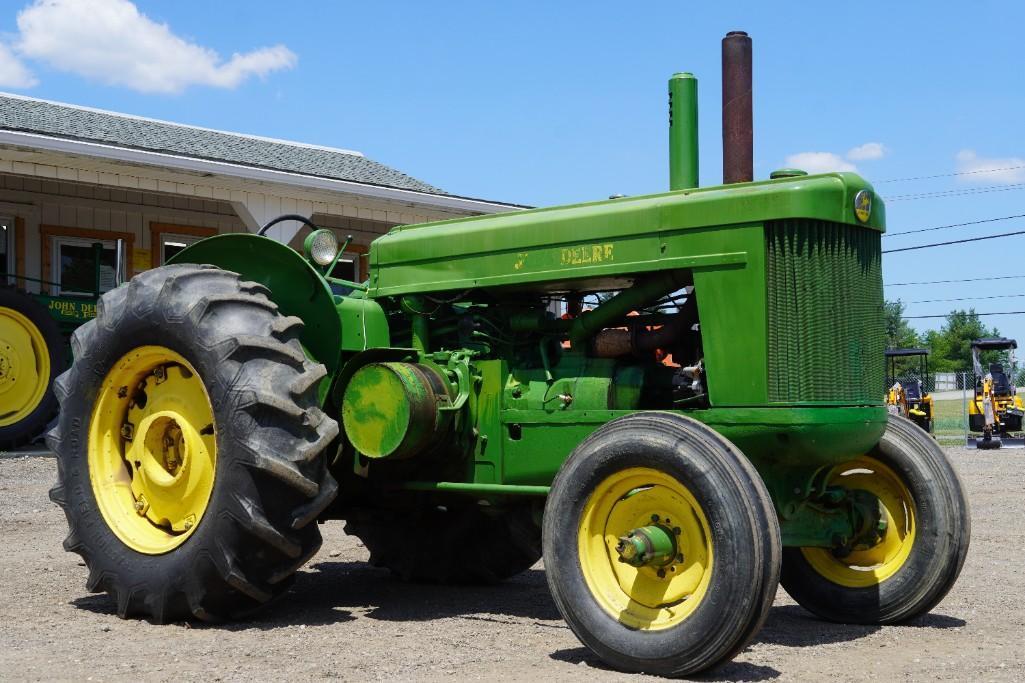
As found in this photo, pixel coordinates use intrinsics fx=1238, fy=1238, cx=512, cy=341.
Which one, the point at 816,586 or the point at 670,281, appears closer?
→ the point at 670,281

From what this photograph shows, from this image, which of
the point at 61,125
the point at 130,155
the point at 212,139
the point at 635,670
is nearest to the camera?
the point at 635,670

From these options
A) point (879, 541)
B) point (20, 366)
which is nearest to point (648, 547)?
point (879, 541)

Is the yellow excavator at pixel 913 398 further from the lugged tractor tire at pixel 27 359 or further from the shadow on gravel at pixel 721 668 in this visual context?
the shadow on gravel at pixel 721 668

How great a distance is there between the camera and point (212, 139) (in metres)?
19.1

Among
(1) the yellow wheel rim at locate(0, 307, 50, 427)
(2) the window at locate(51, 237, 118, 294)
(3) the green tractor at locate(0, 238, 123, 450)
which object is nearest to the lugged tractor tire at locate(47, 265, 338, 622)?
(3) the green tractor at locate(0, 238, 123, 450)

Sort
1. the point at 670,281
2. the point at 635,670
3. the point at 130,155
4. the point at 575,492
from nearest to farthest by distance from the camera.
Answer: the point at 635,670, the point at 575,492, the point at 670,281, the point at 130,155

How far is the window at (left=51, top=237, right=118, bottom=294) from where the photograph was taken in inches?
645

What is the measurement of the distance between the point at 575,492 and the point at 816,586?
5.37ft

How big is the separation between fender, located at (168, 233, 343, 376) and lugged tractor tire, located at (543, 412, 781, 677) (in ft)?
5.63

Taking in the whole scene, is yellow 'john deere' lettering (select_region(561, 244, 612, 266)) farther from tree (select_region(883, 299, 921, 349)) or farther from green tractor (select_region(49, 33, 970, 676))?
tree (select_region(883, 299, 921, 349))

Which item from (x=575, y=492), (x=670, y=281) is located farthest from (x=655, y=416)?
(x=670, y=281)

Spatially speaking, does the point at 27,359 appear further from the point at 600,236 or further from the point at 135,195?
the point at 600,236

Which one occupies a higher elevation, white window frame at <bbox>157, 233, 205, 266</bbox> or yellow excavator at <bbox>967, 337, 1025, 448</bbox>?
white window frame at <bbox>157, 233, 205, 266</bbox>

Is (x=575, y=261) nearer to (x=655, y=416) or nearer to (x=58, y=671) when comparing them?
(x=655, y=416)
